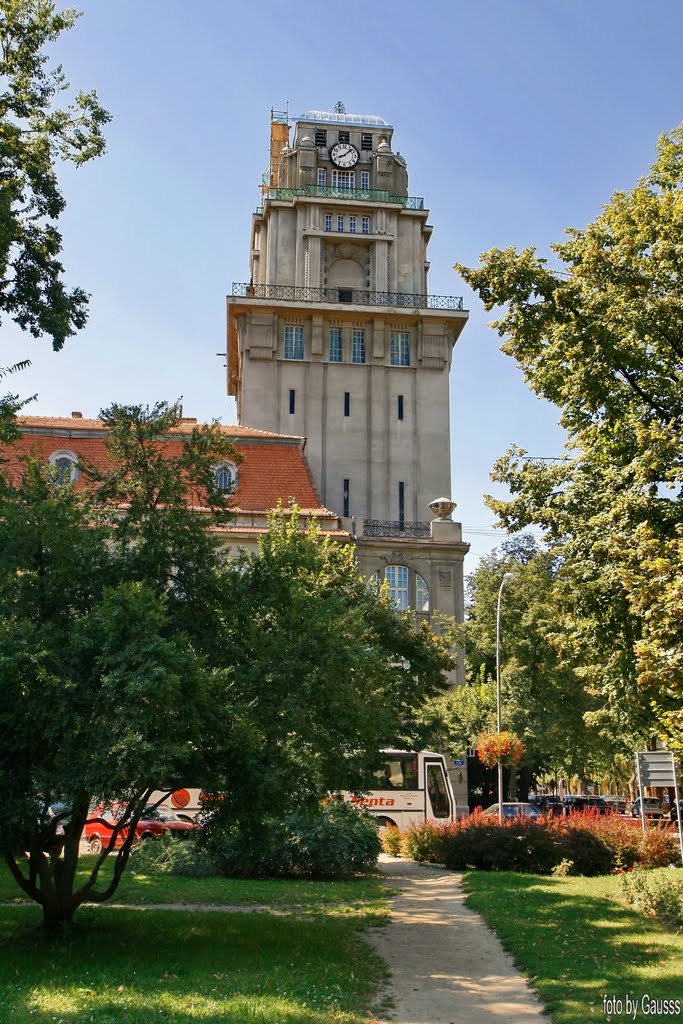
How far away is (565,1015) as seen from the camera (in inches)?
404

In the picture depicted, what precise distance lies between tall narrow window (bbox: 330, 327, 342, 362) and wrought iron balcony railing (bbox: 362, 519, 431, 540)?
10127 millimetres

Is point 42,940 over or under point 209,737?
under

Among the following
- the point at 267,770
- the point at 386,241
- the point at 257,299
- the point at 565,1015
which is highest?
the point at 386,241

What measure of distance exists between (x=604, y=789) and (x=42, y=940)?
10069 cm

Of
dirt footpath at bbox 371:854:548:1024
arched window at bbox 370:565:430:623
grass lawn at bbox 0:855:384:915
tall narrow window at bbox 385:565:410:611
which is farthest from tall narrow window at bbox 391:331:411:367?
dirt footpath at bbox 371:854:548:1024

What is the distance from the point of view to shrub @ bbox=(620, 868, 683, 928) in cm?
1612

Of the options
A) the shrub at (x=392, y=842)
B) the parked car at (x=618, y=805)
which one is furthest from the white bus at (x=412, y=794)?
the parked car at (x=618, y=805)

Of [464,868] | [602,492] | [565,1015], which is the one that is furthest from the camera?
[464,868]

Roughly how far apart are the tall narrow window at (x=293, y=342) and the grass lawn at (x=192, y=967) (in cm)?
3859

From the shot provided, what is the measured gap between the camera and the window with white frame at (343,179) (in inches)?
2355

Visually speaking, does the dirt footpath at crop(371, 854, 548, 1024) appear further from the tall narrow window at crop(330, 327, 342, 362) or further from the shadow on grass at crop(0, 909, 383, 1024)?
the tall narrow window at crop(330, 327, 342, 362)

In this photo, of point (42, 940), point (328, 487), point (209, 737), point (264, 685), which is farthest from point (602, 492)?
point (328, 487)

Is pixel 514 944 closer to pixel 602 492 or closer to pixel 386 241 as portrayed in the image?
pixel 602 492

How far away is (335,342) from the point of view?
54875mm
